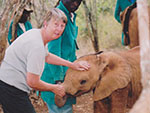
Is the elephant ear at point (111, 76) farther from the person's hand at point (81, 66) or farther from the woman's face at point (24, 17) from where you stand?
the woman's face at point (24, 17)

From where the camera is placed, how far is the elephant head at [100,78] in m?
2.86

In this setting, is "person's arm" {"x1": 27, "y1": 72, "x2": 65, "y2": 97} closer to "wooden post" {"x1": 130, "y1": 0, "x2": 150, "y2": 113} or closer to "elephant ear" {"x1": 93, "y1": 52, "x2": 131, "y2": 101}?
"elephant ear" {"x1": 93, "y1": 52, "x2": 131, "y2": 101}

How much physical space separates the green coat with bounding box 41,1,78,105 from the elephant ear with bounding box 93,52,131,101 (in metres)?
0.38

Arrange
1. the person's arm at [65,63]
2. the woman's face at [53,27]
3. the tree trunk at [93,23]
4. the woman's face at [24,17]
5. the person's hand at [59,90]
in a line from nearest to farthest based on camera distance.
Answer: the woman's face at [53,27]
the person's hand at [59,90]
the person's arm at [65,63]
the woman's face at [24,17]
the tree trunk at [93,23]

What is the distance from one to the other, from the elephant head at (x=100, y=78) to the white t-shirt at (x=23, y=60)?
0.61 m

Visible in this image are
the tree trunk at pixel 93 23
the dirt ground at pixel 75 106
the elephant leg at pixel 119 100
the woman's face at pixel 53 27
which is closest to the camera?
the woman's face at pixel 53 27

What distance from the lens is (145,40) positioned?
1.19 meters

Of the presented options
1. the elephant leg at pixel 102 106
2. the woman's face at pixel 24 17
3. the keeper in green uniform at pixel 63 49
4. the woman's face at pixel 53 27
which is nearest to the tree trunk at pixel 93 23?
the woman's face at pixel 24 17

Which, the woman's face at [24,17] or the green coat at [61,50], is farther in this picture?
the woman's face at [24,17]

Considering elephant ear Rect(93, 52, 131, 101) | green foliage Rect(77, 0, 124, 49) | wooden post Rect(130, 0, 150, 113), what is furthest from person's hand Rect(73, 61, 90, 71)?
green foliage Rect(77, 0, 124, 49)

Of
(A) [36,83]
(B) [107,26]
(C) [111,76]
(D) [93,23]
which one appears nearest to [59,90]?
(A) [36,83]

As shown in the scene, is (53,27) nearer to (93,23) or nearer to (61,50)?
(61,50)

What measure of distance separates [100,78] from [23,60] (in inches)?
39.5

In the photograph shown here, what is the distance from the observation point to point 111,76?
2.88 m
